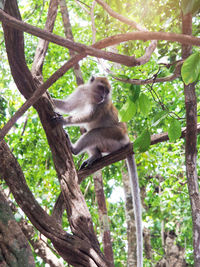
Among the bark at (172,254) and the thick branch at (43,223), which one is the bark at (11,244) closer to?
the thick branch at (43,223)

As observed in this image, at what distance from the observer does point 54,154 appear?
3.51 meters

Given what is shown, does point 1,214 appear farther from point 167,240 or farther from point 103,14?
point 167,240

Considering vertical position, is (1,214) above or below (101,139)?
below

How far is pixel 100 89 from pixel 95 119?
0.53m

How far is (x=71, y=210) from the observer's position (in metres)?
3.32

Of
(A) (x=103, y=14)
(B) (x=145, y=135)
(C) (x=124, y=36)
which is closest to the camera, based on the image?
(C) (x=124, y=36)

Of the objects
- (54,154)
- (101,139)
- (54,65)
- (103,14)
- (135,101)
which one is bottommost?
(135,101)

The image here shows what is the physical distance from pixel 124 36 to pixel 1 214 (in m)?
1.45

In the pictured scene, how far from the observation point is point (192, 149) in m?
3.10

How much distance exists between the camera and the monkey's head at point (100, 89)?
17.0 ft

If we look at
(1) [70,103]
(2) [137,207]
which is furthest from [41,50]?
(2) [137,207]

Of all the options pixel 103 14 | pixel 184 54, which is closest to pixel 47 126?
pixel 184 54

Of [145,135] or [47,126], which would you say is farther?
[47,126]

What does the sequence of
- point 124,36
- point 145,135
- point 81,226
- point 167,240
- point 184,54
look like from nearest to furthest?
point 124,36, point 145,135, point 184,54, point 81,226, point 167,240
